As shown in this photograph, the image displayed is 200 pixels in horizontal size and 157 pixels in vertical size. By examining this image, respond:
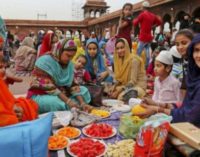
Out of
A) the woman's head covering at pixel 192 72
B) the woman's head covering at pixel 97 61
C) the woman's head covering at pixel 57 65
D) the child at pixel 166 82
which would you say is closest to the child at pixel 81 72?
the woman's head covering at pixel 97 61

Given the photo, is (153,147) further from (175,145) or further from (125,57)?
(125,57)

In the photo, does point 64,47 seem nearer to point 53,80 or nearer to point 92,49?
point 53,80

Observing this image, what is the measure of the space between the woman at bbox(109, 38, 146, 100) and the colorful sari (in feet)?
6.42

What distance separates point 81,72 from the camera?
3.91 meters

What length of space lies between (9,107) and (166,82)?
185cm

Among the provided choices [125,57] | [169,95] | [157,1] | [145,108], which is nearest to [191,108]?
[145,108]

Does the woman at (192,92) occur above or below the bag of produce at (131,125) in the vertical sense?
above

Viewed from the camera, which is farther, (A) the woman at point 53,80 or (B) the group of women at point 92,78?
(A) the woman at point 53,80

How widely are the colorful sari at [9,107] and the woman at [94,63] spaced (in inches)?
91.7

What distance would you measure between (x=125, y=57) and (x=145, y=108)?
6.17ft

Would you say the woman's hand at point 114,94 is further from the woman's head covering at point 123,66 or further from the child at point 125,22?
the child at point 125,22

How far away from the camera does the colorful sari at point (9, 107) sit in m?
1.58

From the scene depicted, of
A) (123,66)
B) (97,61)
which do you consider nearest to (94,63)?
(97,61)

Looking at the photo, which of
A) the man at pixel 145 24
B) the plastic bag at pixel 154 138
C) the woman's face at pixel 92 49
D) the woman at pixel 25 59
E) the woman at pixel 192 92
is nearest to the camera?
the plastic bag at pixel 154 138
